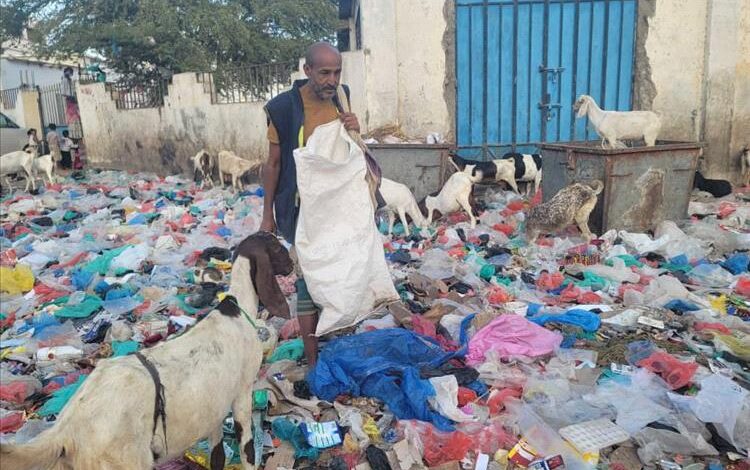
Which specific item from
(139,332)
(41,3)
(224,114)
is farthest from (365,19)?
(41,3)

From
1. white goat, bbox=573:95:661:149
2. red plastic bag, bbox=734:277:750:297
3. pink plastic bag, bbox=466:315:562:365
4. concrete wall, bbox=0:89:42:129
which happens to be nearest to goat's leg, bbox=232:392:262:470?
pink plastic bag, bbox=466:315:562:365

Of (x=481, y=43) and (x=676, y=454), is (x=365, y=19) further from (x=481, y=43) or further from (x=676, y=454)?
(x=676, y=454)

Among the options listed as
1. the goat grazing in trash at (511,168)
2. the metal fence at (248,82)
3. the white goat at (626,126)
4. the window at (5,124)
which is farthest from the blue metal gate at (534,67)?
the window at (5,124)

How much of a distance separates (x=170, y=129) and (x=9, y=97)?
13024mm

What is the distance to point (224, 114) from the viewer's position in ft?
38.8

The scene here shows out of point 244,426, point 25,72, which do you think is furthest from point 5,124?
point 244,426

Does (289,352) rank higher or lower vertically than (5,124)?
lower

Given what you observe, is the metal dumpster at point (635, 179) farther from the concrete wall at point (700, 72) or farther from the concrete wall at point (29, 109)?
the concrete wall at point (29, 109)

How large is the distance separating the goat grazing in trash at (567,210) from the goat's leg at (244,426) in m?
4.21

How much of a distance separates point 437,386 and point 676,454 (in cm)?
116

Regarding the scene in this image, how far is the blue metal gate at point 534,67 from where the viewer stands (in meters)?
8.42

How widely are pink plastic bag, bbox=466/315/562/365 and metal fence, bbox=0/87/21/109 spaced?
73.4ft

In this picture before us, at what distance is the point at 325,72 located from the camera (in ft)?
9.80

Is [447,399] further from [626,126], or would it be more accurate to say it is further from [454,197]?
[626,126]
